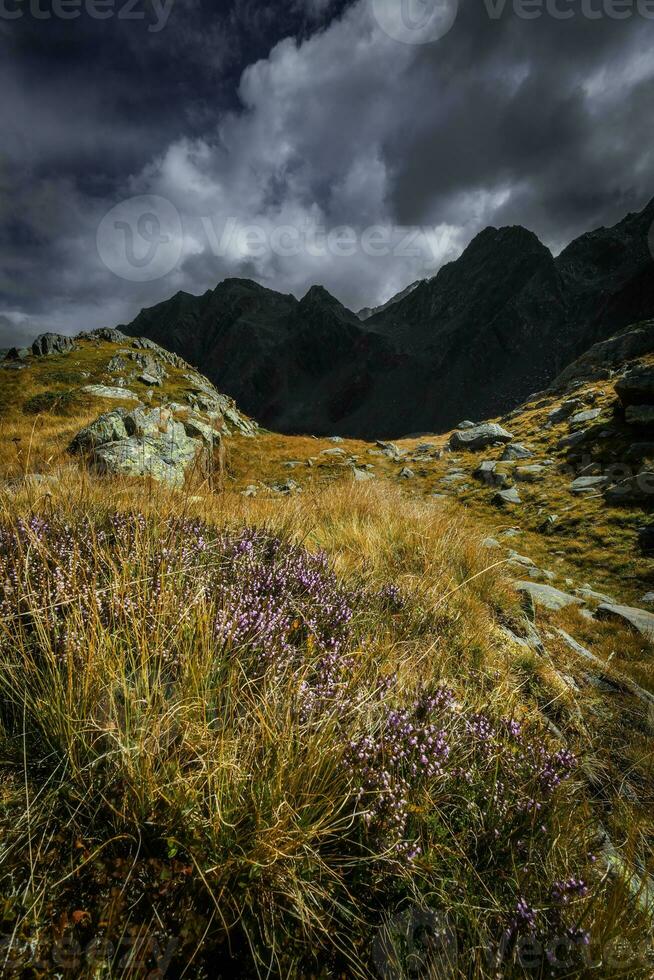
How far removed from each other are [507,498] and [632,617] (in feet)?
24.9

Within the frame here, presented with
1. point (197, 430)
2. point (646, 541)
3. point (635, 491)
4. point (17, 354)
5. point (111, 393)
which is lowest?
point (646, 541)

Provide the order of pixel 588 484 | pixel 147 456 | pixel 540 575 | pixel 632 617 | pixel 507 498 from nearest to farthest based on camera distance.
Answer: pixel 632 617 → pixel 540 575 → pixel 147 456 → pixel 588 484 → pixel 507 498

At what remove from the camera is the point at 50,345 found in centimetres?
3962

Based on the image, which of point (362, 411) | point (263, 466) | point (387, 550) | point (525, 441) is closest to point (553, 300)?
point (362, 411)

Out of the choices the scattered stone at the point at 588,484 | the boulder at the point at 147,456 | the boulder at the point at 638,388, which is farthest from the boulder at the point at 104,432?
the boulder at the point at 638,388

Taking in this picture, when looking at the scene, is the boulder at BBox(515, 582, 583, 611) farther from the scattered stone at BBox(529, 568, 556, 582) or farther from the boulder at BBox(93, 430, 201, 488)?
the boulder at BBox(93, 430, 201, 488)

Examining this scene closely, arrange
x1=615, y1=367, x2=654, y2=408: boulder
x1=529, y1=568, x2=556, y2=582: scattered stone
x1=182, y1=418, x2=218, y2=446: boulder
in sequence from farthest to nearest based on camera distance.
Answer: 1. x1=182, y1=418, x2=218, y2=446: boulder
2. x1=615, y1=367, x2=654, y2=408: boulder
3. x1=529, y1=568, x2=556, y2=582: scattered stone

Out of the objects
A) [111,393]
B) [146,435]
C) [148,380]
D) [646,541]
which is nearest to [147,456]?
[146,435]

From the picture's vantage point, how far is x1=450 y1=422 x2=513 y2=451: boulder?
22266mm

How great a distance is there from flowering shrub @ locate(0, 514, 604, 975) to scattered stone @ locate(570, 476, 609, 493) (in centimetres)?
1199

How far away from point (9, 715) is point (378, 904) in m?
1.83

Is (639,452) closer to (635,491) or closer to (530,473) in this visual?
(635,491)

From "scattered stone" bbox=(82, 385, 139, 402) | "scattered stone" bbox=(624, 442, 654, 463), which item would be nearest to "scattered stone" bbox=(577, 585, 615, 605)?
"scattered stone" bbox=(624, 442, 654, 463)

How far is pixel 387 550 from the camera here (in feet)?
15.7
